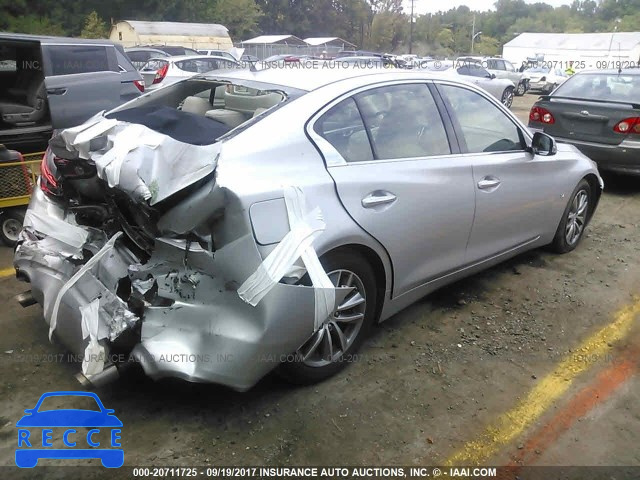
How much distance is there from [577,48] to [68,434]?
5563 centimetres

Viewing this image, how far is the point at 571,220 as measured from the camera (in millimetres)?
4777

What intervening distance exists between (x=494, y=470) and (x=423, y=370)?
2.49 feet

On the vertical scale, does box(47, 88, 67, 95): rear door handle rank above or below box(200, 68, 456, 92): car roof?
below

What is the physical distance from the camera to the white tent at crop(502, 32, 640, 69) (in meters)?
45.1

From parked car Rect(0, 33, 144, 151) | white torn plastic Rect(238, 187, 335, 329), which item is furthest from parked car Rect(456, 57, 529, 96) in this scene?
white torn plastic Rect(238, 187, 335, 329)

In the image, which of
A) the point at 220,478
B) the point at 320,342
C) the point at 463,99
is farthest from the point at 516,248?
the point at 220,478

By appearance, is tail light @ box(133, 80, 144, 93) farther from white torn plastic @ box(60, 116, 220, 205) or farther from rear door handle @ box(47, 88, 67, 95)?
white torn plastic @ box(60, 116, 220, 205)

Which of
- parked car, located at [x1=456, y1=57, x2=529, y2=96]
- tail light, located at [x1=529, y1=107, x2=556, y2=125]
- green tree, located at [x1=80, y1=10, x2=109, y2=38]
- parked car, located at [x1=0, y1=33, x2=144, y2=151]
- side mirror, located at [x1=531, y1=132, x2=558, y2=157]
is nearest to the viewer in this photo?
side mirror, located at [x1=531, y1=132, x2=558, y2=157]

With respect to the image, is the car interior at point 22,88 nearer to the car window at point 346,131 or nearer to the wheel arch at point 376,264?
the car window at point 346,131

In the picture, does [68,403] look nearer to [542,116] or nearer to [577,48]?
[542,116]

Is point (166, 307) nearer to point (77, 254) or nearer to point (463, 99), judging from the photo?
point (77, 254)

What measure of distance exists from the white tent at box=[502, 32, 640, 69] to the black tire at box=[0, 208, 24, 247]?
42732 millimetres

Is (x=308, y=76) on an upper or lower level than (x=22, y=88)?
upper

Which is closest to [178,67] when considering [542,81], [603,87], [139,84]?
[139,84]
